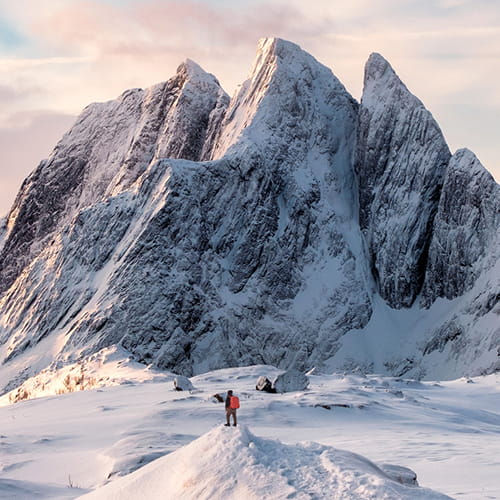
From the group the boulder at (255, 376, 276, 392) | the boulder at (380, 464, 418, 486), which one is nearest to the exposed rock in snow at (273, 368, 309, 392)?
the boulder at (255, 376, 276, 392)

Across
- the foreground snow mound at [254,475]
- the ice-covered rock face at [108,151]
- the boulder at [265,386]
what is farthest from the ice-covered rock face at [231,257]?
the foreground snow mound at [254,475]

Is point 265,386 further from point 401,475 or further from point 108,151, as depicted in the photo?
point 108,151

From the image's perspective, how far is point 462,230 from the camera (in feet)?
310

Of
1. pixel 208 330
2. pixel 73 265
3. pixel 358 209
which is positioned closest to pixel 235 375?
pixel 208 330

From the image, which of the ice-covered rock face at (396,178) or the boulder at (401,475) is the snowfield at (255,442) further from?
the ice-covered rock face at (396,178)

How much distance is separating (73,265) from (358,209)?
35.9 meters

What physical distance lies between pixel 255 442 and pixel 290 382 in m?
22.3

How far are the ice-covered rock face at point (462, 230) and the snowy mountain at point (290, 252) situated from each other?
0.52ft

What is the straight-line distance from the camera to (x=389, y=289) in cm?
10062

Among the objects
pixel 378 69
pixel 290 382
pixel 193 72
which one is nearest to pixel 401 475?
pixel 290 382

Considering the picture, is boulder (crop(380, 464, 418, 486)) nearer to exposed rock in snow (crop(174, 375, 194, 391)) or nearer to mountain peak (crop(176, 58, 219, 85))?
exposed rock in snow (crop(174, 375, 194, 391))

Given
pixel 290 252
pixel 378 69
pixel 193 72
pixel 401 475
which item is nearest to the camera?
pixel 401 475

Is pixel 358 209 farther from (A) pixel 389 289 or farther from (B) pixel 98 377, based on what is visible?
(B) pixel 98 377

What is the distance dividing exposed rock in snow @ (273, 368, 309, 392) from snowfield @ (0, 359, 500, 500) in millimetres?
420
